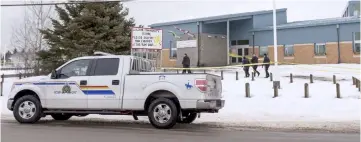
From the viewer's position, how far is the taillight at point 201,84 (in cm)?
990

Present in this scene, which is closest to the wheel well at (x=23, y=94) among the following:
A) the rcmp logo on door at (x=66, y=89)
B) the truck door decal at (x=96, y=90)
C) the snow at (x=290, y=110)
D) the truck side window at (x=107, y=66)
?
the rcmp logo on door at (x=66, y=89)

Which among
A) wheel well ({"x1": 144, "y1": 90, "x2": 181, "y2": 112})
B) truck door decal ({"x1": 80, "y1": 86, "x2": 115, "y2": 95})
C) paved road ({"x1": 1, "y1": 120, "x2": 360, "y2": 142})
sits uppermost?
truck door decal ({"x1": 80, "y1": 86, "x2": 115, "y2": 95})

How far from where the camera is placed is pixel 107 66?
1091 centimetres

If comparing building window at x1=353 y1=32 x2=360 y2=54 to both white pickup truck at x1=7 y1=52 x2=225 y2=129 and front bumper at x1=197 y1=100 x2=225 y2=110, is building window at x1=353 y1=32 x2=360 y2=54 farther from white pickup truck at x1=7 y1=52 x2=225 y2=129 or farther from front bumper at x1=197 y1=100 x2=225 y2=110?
front bumper at x1=197 y1=100 x2=225 y2=110

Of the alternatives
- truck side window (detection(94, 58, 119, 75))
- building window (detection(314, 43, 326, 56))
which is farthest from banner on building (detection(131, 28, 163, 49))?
building window (detection(314, 43, 326, 56))

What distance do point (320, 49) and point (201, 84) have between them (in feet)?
94.0

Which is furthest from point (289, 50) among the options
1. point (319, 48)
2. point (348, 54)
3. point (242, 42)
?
point (242, 42)

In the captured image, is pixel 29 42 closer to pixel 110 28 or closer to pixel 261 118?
pixel 110 28

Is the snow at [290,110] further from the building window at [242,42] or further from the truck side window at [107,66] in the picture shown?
the building window at [242,42]

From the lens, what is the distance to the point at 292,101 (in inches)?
600

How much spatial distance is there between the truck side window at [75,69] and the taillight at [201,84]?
10.5 ft

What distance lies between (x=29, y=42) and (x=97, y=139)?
26.4 m

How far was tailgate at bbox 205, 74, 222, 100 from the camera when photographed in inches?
400

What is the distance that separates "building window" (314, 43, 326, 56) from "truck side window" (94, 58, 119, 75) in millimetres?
28470
